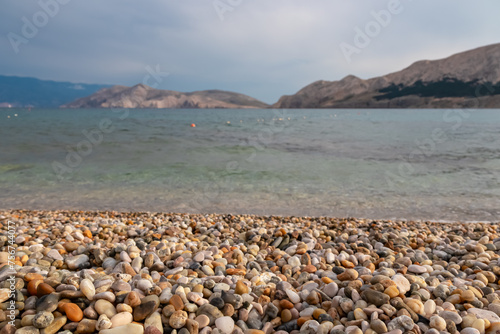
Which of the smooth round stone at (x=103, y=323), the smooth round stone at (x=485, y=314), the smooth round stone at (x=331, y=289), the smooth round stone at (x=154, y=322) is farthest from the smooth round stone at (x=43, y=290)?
the smooth round stone at (x=485, y=314)

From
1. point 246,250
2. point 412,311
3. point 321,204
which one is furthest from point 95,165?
point 412,311

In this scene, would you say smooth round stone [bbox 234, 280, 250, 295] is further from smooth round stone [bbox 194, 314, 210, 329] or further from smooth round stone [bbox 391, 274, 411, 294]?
smooth round stone [bbox 391, 274, 411, 294]

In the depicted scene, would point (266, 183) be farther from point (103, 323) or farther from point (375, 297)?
point (103, 323)

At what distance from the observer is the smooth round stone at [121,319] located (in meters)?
2.22

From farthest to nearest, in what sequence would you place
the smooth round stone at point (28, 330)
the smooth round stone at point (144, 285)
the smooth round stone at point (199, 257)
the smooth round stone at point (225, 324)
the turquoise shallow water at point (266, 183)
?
1. the turquoise shallow water at point (266, 183)
2. the smooth round stone at point (199, 257)
3. the smooth round stone at point (144, 285)
4. the smooth round stone at point (225, 324)
5. the smooth round stone at point (28, 330)

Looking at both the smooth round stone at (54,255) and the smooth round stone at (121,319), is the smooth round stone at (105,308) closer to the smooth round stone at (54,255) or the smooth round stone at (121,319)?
the smooth round stone at (121,319)

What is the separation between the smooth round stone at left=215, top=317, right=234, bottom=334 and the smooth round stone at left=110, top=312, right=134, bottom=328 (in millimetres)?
650

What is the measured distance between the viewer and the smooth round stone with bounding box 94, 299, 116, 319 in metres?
2.31

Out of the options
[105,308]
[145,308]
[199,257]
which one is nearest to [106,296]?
[105,308]

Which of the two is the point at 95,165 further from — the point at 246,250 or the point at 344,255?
the point at 344,255

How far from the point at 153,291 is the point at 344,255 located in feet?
7.74

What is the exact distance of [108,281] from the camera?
8.87 feet

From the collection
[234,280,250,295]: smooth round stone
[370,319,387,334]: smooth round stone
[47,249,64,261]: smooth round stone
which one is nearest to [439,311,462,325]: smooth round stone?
[370,319,387,334]: smooth round stone

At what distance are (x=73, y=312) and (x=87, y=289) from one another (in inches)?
9.0
